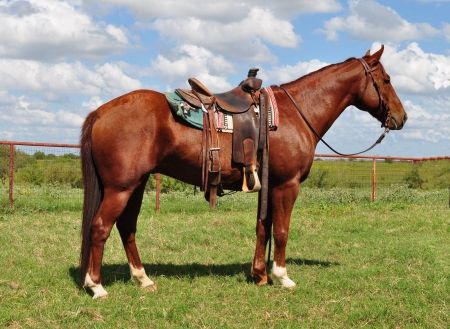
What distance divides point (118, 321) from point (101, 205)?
1.17m

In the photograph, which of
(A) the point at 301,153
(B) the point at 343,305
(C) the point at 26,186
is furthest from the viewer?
(C) the point at 26,186

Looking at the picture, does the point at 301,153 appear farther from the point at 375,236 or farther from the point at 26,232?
the point at 26,232

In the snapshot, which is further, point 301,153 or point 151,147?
point 301,153

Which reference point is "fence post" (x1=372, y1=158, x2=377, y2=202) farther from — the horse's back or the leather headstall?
the horse's back

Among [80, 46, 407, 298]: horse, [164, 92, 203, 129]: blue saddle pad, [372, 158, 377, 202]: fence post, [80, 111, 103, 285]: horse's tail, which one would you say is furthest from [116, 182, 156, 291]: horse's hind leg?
[372, 158, 377, 202]: fence post

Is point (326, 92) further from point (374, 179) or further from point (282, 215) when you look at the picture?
point (374, 179)

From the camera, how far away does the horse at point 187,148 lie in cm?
468

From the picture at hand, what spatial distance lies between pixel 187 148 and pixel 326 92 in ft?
6.04

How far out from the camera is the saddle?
4.85 meters

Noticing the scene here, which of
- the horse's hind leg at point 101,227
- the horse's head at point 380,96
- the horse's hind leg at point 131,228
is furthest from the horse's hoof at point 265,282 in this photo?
the horse's head at point 380,96

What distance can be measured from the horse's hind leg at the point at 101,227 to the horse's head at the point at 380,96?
9.86 feet

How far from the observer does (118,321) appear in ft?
13.4

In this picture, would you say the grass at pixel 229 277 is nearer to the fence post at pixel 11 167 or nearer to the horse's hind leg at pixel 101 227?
the horse's hind leg at pixel 101 227

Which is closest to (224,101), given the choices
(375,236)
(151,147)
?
(151,147)
